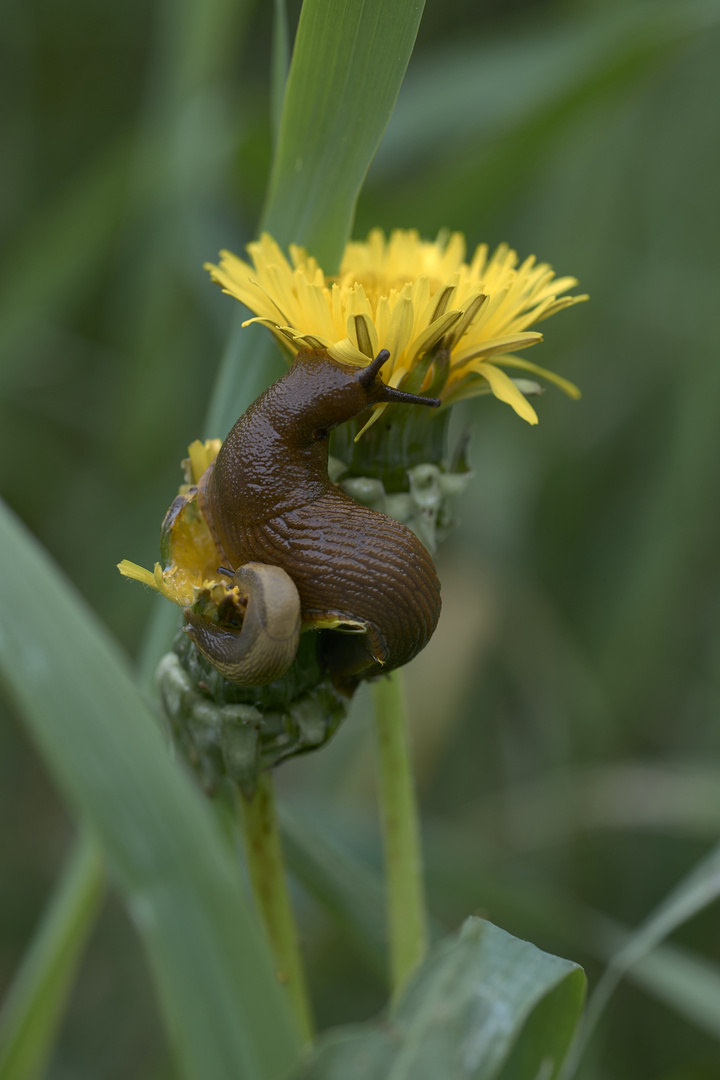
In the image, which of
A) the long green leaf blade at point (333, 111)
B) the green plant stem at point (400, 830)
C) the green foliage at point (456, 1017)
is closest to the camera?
the green foliage at point (456, 1017)

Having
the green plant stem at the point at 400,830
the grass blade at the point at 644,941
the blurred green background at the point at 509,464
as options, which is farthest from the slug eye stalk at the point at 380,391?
the blurred green background at the point at 509,464

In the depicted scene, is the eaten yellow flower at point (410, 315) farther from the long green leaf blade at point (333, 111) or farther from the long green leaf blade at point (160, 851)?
the long green leaf blade at point (160, 851)

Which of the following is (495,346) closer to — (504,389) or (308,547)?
(504,389)

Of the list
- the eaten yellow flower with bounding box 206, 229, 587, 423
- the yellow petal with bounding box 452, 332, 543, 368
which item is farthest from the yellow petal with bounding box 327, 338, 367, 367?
the yellow petal with bounding box 452, 332, 543, 368

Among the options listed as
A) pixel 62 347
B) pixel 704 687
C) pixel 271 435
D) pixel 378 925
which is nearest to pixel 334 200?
pixel 271 435

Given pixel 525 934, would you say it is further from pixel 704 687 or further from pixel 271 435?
pixel 271 435

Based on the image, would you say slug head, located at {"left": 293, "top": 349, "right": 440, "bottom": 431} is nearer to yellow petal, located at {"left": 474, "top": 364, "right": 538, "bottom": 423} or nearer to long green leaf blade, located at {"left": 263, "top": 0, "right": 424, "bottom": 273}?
yellow petal, located at {"left": 474, "top": 364, "right": 538, "bottom": 423}

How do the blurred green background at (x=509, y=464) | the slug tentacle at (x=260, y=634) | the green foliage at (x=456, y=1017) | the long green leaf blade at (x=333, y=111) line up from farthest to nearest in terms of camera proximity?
the blurred green background at (x=509, y=464) < the long green leaf blade at (x=333, y=111) < the slug tentacle at (x=260, y=634) < the green foliage at (x=456, y=1017)
